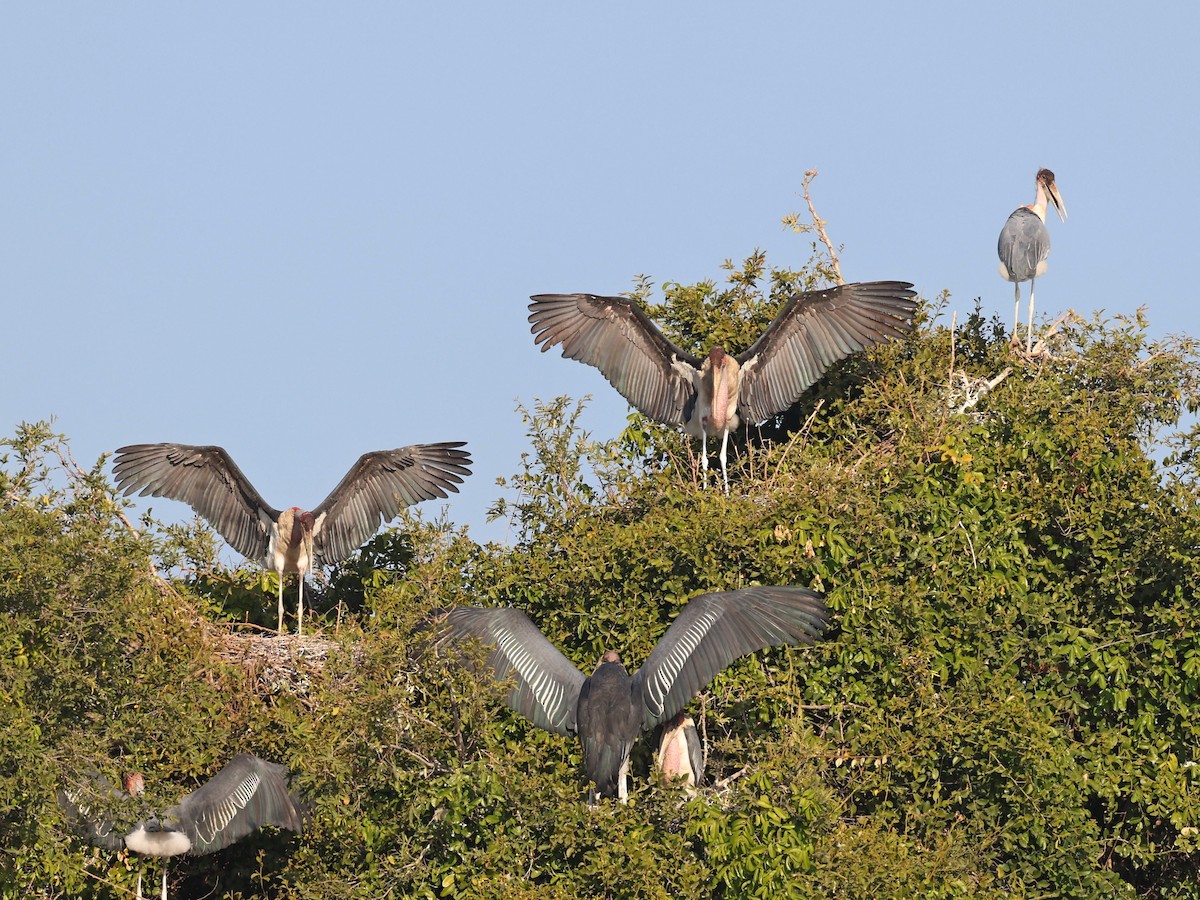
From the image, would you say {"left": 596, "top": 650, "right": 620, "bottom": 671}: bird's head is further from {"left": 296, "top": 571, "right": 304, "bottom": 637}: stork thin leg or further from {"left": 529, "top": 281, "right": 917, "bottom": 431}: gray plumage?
{"left": 529, "top": 281, "right": 917, "bottom": 431}: gray plumage

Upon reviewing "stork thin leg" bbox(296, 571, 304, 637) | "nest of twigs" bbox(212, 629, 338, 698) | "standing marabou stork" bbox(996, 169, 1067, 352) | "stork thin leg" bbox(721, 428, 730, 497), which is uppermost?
"standing marabou stork" bbox(996, 169, 1067, 352)

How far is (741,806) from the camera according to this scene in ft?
33.1

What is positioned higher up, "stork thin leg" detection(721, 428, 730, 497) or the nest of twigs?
"stork thin leg" detection(721, 428, 730, 497)

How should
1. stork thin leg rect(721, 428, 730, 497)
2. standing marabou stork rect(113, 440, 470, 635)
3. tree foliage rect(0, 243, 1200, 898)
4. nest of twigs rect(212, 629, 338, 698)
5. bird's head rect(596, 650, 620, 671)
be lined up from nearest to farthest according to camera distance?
1. tree foliage rect(0, 243, 1200, 898)
2. bird's head rect(596, 650, 620, 671)
3. nest of twigs rect(212, 629, 338, 698)
4. stork thin leg rect(721, 428, 730, 497)
5. standing marabou stork rect(113, 440, 470, 635)

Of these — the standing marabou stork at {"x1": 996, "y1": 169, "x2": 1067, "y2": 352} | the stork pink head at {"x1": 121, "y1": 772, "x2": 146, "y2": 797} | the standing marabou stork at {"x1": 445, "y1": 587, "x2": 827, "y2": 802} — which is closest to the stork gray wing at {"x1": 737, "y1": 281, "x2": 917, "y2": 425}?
the standing marabou stork at {"x1": 996, "y1": 169, "x2": 1067, "y2": 352}

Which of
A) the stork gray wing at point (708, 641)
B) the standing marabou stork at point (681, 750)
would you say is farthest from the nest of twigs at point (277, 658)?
the stork gray wing at point (708, 641)

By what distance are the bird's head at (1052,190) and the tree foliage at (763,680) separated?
14.5ft

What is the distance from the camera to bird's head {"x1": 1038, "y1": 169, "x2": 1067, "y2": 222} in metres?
18.0

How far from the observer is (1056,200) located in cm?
1812

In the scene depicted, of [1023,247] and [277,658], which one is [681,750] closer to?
[277,658]

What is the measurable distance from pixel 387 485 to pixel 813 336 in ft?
11.4

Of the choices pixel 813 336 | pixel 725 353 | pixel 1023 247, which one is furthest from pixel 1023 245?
pixel 725 353

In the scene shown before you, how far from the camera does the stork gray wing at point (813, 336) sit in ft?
46.4

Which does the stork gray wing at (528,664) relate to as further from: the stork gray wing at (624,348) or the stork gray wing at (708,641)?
the stork gray wing at (624,348)
